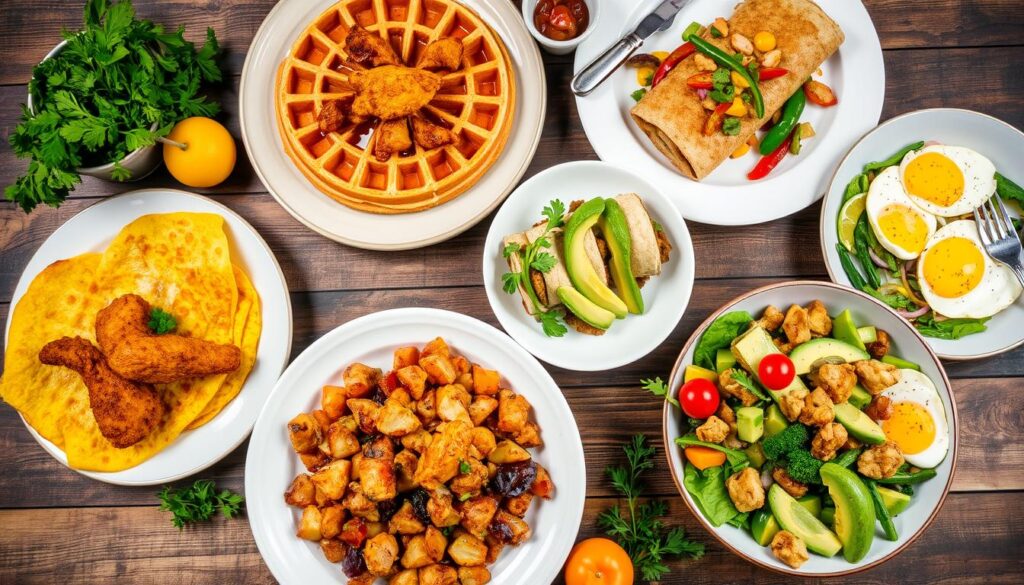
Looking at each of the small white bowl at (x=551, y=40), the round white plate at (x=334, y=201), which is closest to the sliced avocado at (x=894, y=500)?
A: the round white plate at (x=334, y=201)

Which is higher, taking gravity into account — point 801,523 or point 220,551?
point 801,523

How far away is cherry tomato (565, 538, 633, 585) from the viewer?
2844 millimetres

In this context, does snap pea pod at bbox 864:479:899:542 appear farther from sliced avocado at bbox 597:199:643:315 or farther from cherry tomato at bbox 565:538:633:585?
sliced avocado at bbox 597:199:643:315

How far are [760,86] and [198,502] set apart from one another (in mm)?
3314

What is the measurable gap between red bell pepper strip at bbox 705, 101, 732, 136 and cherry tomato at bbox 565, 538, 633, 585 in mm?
1953

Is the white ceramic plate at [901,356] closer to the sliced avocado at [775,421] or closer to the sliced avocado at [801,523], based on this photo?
the sliced avocado at [801,523]

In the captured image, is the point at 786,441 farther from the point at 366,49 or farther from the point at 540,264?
the point at 366,49

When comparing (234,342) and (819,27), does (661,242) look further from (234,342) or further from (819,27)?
(234,342)

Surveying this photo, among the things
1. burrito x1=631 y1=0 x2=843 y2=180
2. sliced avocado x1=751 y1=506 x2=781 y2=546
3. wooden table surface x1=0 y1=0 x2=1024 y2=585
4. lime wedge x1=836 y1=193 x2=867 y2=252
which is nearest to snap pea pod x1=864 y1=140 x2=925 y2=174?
lime wedge x1=836 y1=193 x2=867 y2=252

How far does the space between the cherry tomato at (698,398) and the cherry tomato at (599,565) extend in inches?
29.3

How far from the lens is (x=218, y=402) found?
2.88 meters

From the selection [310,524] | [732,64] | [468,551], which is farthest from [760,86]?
[310,524]

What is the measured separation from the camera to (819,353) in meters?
2.78

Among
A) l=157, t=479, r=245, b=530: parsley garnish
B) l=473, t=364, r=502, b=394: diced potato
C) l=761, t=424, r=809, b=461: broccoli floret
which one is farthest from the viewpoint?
l=157, t=479, r=245, b=530: parsley garnish
